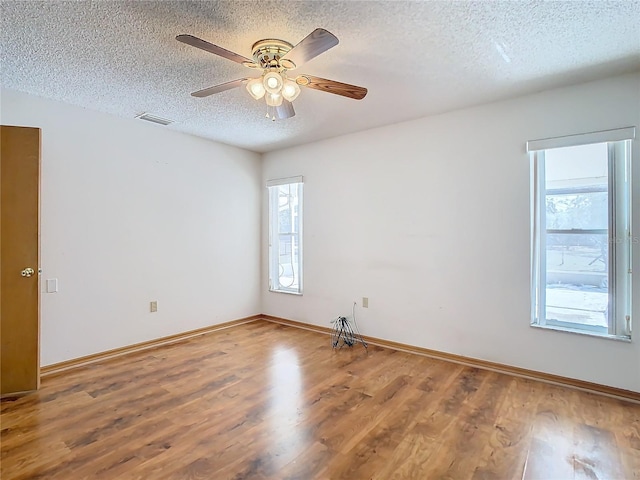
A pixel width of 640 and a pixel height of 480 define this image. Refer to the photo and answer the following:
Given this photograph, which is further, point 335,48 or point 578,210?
point 578,210

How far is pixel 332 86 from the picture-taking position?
2.15 metres

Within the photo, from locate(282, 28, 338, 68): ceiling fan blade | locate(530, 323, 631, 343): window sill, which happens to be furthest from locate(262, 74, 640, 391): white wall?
locate(282, 28, 338, 68): ceiling fan blade

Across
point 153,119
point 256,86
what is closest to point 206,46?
point 256,86

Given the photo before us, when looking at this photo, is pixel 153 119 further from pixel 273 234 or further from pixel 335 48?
pixel 335 48

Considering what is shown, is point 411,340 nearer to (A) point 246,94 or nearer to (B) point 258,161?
(A) point 246,94

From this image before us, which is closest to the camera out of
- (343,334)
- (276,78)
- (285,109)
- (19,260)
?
(276,78)

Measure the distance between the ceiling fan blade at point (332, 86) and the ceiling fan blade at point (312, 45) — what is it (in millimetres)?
167

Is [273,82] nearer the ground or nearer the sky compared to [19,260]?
nearer the sky

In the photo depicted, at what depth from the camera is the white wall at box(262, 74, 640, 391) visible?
105 inches

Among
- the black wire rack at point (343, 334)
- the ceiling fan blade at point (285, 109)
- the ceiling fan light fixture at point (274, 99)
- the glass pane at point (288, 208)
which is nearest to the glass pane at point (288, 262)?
the glass pane at point (288, 208)

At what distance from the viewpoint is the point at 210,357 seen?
11.1ft

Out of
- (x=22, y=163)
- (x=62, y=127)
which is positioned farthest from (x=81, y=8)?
(x=62, y=127)

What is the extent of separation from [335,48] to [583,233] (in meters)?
2.43

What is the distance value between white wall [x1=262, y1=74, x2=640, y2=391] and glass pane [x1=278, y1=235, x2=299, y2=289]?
0.31 meters
